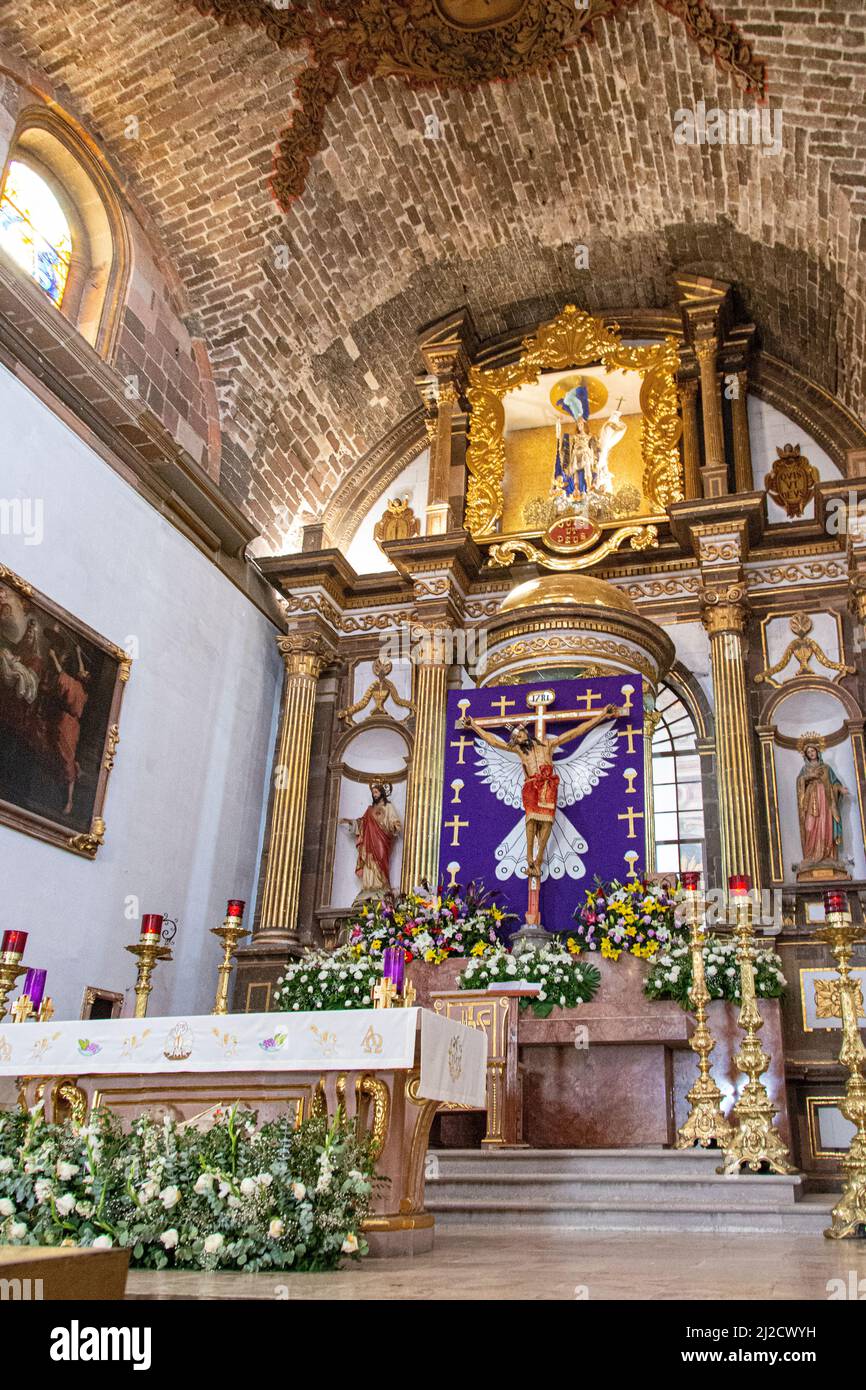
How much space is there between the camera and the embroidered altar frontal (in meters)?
9.94

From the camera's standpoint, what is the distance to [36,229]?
9906mm

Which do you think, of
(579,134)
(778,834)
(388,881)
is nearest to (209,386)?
(579,134)

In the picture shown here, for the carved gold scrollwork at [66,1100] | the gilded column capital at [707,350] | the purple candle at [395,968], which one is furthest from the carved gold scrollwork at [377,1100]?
the gilded column capital at [707,350]

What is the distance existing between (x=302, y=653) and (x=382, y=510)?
2331 mm

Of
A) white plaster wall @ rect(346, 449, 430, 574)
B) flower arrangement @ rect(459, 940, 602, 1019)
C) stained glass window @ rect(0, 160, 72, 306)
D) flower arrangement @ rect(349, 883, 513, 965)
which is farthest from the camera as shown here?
white plaster wall @ rect(346, 449, 430, 574)

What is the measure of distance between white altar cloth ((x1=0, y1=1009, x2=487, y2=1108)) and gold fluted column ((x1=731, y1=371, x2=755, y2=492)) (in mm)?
8392

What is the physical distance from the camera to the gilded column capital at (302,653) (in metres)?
12.1

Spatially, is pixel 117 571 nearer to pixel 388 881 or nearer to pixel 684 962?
pixel 388 881

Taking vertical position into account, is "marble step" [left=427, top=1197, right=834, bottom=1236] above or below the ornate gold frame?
below

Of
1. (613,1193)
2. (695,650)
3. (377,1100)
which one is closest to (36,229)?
(695,650)

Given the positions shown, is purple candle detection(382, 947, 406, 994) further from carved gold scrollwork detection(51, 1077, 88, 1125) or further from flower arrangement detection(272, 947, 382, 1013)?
flower arrangement detection(272, 947, 382, 1013)

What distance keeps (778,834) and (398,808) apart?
377 centimetres

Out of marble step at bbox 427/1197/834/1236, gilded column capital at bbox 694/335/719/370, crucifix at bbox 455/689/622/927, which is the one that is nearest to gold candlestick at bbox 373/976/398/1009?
marble step at bbox 427/1197/834/1236

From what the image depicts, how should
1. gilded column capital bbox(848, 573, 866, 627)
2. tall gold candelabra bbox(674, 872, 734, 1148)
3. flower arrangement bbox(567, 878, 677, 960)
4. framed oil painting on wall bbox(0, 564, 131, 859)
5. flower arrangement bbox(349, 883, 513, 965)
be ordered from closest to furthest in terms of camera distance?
tall gold candelabra bbox(674, 872, 734, 1148), framed oil painting on wall bbox(0, 564, 131, 859), flower arrangement bbox(567, 878, 677, 960), flower arrangement bbox(349, 883, 513, 965), gilded column capital bbox(848, 573, 866, 627)
